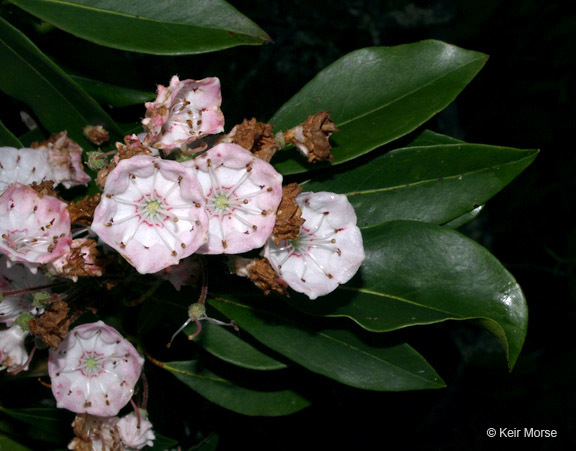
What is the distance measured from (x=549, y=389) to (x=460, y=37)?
1.74m

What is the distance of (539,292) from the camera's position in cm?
320

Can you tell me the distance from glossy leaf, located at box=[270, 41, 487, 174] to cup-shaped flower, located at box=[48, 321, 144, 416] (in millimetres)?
617

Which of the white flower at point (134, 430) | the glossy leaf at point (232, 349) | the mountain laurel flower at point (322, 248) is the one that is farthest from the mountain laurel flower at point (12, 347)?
the mountain laurel flower at point (322, 248)

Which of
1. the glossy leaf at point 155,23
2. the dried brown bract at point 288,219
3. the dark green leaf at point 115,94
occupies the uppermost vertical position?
the glossy leaf at point 155,23

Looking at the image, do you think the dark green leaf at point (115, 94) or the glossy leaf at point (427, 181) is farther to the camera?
the dark green leaf at point (115, 94)

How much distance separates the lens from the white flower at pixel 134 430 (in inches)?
62.7

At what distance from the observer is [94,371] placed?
4.99ft

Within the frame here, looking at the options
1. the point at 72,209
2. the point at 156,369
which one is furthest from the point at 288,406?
the point at 72,209

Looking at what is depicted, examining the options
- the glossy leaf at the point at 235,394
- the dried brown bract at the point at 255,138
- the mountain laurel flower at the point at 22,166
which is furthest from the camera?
the glossy leaf at the point at 235,394

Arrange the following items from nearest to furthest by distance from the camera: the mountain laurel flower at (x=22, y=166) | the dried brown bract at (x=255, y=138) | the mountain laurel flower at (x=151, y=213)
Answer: the mountain laurel flower at (x=151, y=213) < the dried brown bract at (x=255, y=138) < the mountain laurel flower at (x=22, y=166)

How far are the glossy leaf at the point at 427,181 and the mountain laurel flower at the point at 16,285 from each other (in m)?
0.76

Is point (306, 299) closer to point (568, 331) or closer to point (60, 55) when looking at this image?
point (60, 55)

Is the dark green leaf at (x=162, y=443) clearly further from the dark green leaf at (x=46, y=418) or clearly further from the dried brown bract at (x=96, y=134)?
the dried brown bract at (x=96, y=134)

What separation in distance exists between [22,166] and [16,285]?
1.02ft
